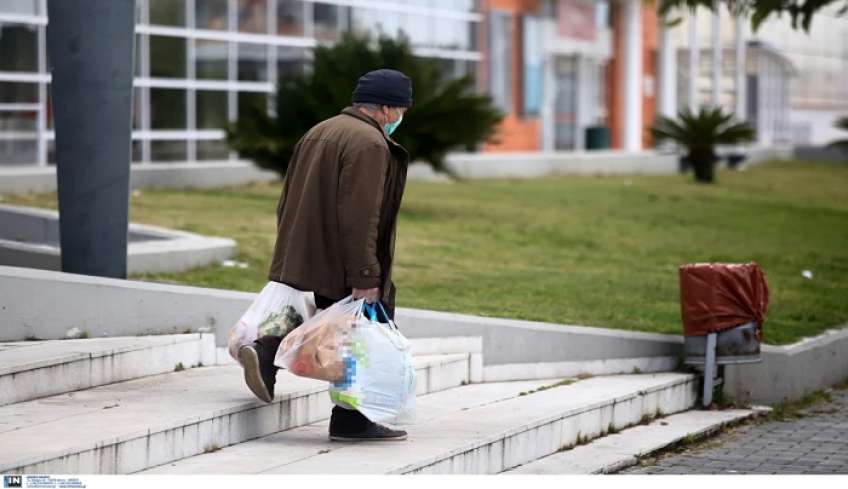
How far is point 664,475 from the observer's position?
7.62m

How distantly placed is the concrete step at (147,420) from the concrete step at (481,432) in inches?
3.3

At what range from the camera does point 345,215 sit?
6.80 metres

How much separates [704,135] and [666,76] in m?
18.6

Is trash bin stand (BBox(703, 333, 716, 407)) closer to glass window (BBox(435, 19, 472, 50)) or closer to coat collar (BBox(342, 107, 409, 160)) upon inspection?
coat collar (BBox(342, 107, 409, 160))

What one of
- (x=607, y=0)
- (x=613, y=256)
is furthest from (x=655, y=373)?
(x=607, y=0)

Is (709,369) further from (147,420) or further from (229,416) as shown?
(147,420)

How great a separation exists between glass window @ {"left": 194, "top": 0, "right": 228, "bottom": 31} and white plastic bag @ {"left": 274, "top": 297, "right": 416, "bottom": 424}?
19475 millimetres

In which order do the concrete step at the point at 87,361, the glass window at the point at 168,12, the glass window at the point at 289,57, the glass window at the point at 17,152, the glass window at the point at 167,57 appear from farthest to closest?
the glass window at the point at 289,57
the glass window at the point at 167,57
the glass window at the point at 168,12
the glass window at the point at 17,152
the concrete step at the point at 87,361

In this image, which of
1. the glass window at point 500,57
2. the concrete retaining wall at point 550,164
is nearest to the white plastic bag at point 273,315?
the concrete retaining wall at point 550,164

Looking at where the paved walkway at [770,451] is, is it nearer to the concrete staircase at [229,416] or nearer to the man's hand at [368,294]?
the concrete staircase at [229,416]

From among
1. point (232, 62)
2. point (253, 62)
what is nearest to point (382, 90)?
point (232, 62)

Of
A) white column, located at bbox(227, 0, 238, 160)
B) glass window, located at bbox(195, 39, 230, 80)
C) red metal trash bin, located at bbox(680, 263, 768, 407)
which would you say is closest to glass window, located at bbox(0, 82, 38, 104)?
glass window, located at bbox(195, 39, 230, 80)

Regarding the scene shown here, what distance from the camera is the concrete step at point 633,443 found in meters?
7.59

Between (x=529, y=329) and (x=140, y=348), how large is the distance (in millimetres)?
2787
